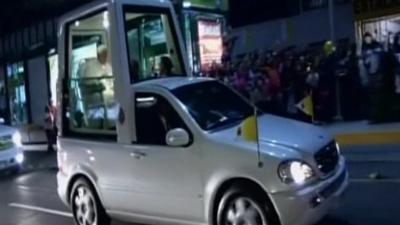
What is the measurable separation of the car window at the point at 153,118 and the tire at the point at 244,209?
1.04m

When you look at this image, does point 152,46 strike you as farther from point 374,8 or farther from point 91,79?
point 374,8

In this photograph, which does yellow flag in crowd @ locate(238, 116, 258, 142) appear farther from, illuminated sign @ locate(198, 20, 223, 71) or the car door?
illuminated sign @ locate(198, 20, 223, 71)

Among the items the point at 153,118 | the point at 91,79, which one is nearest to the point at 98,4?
the point at 91,79

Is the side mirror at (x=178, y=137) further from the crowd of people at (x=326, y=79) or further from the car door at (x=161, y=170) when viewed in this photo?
the crowd of people at (x=326, y=79)

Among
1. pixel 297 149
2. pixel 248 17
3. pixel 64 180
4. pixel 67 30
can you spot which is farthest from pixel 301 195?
pixel 248 17

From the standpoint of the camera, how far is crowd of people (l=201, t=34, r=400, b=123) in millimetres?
16125

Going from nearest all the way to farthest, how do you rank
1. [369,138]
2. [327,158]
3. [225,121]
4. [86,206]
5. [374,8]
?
1. [327,158]
2. [225,121]
3. [86,206]
4. [369,138]
5. [374,8]

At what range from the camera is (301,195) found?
630 cm

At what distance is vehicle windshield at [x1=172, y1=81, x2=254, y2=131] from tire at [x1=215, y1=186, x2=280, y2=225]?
808mm

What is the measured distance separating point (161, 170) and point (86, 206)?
4.99 ft

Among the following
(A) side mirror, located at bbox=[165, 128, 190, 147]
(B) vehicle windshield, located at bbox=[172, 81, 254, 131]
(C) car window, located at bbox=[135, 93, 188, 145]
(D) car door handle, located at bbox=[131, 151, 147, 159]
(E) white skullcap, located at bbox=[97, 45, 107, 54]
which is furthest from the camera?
(E) white skullcap, located at bbox=[97, 45, 107, 54]

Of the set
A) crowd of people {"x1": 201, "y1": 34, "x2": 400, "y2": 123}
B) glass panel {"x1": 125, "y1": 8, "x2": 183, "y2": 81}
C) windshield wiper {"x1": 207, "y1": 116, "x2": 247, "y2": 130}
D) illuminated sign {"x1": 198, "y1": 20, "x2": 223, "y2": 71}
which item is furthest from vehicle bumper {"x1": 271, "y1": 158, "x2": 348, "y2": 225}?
illuminated sign {"x1": 198, "y1": 20, "x2": 223, "y2": 71}

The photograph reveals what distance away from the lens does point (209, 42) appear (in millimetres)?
17969

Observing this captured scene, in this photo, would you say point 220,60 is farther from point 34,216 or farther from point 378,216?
point 378,216
